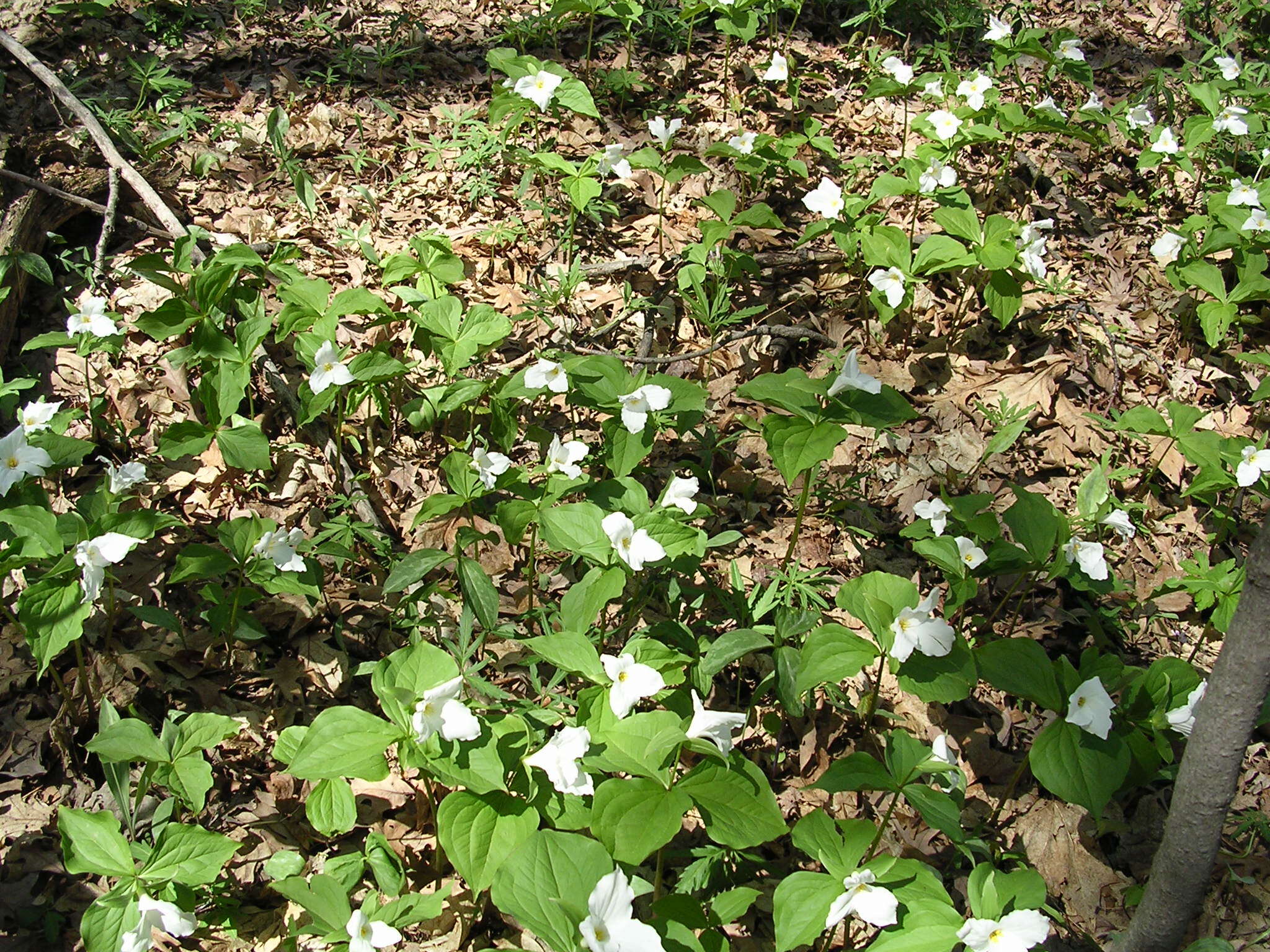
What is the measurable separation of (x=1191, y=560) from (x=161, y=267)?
3572mm

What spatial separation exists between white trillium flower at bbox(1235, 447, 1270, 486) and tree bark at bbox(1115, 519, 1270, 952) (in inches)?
58.4

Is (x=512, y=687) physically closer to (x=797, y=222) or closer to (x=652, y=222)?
(x=652, y=222)

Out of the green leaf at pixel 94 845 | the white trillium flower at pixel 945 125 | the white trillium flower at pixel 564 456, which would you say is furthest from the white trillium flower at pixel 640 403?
the white trillium flower at pixel 945 125

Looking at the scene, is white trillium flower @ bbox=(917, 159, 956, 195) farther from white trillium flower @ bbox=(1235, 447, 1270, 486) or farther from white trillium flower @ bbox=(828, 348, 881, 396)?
white trillium flower @ bbox=(828, 348, 881, 396)

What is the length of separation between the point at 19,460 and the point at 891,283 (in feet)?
9.28

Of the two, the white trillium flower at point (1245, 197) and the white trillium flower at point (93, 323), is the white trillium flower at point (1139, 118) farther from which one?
the white trillium flower at point (93, 323)

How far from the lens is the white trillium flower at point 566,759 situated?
180 centimetres

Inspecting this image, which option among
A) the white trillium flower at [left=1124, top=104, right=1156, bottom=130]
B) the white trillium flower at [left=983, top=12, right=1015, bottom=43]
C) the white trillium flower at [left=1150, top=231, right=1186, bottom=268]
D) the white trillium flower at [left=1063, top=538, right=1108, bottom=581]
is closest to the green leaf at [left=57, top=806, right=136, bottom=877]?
the white trillium flower at [left=1063, top=538, right=1108, bottom=581]

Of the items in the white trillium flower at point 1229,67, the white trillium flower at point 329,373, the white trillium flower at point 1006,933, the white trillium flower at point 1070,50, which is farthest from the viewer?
the white trillium flower at point 1229,67

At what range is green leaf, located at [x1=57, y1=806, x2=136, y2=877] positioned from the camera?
70.9 inches

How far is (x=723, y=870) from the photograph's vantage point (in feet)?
7.01

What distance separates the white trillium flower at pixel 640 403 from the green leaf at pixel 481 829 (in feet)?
3.51

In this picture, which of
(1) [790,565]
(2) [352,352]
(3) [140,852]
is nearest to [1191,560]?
(1) [790,565]

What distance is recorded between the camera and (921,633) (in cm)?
206
